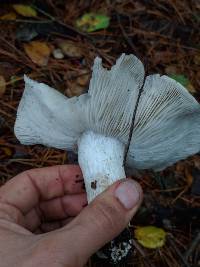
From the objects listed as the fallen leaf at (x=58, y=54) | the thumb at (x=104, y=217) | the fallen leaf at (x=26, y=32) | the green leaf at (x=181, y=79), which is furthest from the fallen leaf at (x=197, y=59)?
the thumb at (x=104, y=217)

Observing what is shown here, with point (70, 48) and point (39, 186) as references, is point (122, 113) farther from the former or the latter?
point (70, 48)

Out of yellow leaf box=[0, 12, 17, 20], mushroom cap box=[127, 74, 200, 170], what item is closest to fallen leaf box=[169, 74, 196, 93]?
mushroom cap box=[127, 74, 200, 170]

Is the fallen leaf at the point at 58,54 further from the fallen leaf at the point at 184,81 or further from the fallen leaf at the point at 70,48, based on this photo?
the fallen leaf at the point at 184,81

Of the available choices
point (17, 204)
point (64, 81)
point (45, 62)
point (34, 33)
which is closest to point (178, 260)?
point (17, 204)

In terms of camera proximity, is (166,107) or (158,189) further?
(158,189)

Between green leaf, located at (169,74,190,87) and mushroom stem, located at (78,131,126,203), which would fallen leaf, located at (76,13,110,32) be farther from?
mushroom stem, located at (78,131,126,203)

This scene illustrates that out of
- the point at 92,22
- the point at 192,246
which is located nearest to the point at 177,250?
the point at 192,246

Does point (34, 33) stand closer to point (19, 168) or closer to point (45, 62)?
point (45, 62)
